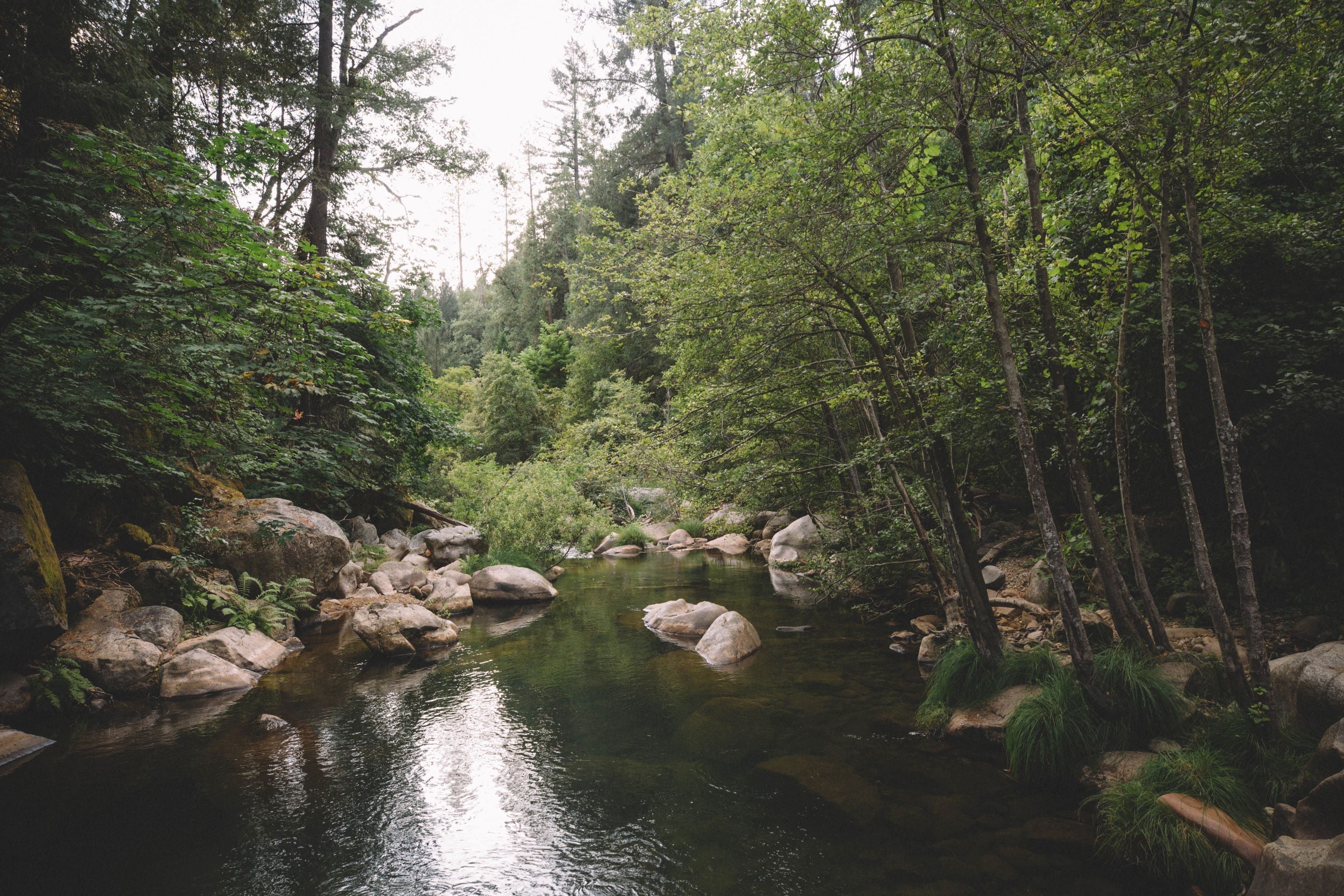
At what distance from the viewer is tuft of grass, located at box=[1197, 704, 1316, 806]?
342cm

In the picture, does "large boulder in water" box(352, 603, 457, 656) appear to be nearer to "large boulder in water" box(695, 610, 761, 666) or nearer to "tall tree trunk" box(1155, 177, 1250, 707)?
"large boulder in water" box(695, 610, 761, 666)

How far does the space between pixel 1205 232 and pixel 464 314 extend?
1816 inches

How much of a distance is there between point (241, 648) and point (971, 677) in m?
9.13

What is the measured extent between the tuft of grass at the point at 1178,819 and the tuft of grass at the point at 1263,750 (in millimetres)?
67

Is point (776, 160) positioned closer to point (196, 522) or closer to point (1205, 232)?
point (1205, 232)

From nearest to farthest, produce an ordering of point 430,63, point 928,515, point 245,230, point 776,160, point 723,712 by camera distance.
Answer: point 776,160, point 245,230, point 723,712, point 928,515, point 430,63

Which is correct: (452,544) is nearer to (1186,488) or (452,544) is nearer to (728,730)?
(728,730)

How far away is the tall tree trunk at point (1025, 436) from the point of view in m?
4.37

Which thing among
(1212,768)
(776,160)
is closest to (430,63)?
(776,160)

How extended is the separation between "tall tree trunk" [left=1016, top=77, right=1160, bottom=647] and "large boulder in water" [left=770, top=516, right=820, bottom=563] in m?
8.27

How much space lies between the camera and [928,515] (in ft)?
29.6

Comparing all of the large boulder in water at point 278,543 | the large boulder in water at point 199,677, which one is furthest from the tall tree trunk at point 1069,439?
the large boulder in water at point 278,543

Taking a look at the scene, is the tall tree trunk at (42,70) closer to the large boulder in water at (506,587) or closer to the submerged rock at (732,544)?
the large boulder in water at (506,587)

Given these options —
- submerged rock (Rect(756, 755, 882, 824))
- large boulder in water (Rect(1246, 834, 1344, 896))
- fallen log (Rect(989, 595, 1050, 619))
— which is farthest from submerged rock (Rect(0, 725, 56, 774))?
fallen log (Rect(989, 595, 1050, 619))
